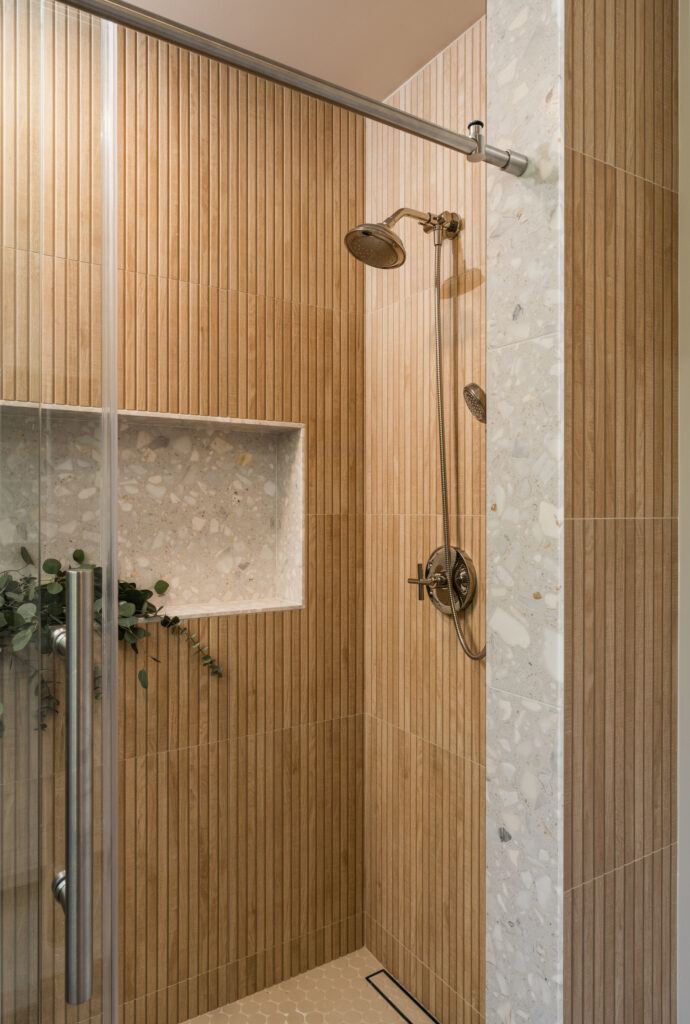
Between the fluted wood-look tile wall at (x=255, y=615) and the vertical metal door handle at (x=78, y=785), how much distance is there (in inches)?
41.6

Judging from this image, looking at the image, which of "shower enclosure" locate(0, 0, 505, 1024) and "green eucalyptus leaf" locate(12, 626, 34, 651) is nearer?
"green eucalyptus leaf" locate(12, 626, 34, 651)

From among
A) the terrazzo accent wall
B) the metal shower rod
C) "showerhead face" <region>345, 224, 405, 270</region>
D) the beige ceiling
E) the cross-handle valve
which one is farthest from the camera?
the cross-handle valve

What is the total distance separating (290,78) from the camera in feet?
2.58

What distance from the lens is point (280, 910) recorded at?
6.22 ft

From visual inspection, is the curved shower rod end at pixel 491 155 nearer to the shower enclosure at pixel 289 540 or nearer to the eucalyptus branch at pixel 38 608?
the shower enclosure at pixel 289 540

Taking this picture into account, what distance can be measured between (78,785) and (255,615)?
1.22 meters

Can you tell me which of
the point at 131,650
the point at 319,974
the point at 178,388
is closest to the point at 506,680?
the point at 131,650

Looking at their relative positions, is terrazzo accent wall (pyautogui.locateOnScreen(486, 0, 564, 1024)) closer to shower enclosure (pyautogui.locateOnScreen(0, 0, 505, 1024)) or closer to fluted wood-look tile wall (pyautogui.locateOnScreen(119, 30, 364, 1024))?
shower enclosure (pyautogui.locateOnScreen(0, 0, 505, 1024))

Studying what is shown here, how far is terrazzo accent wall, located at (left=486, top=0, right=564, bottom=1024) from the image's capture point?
87 centimetres

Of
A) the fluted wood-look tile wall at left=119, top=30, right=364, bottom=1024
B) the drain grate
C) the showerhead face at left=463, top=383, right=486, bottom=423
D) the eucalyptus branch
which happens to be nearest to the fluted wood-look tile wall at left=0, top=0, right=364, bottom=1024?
the fluted wood-look tile wall at left=119, top=30, right=364, bottom=1024

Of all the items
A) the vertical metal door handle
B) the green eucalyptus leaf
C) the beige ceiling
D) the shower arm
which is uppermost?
the beige ceiling

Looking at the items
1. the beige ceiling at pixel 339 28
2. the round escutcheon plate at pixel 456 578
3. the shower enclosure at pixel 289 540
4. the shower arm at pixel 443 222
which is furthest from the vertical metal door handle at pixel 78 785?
the beige ceiling at pixel 339 28

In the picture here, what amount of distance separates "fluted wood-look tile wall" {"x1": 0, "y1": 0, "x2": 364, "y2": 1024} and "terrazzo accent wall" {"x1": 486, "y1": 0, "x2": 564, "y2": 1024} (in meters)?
1.00

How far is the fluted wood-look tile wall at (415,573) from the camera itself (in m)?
1.66
